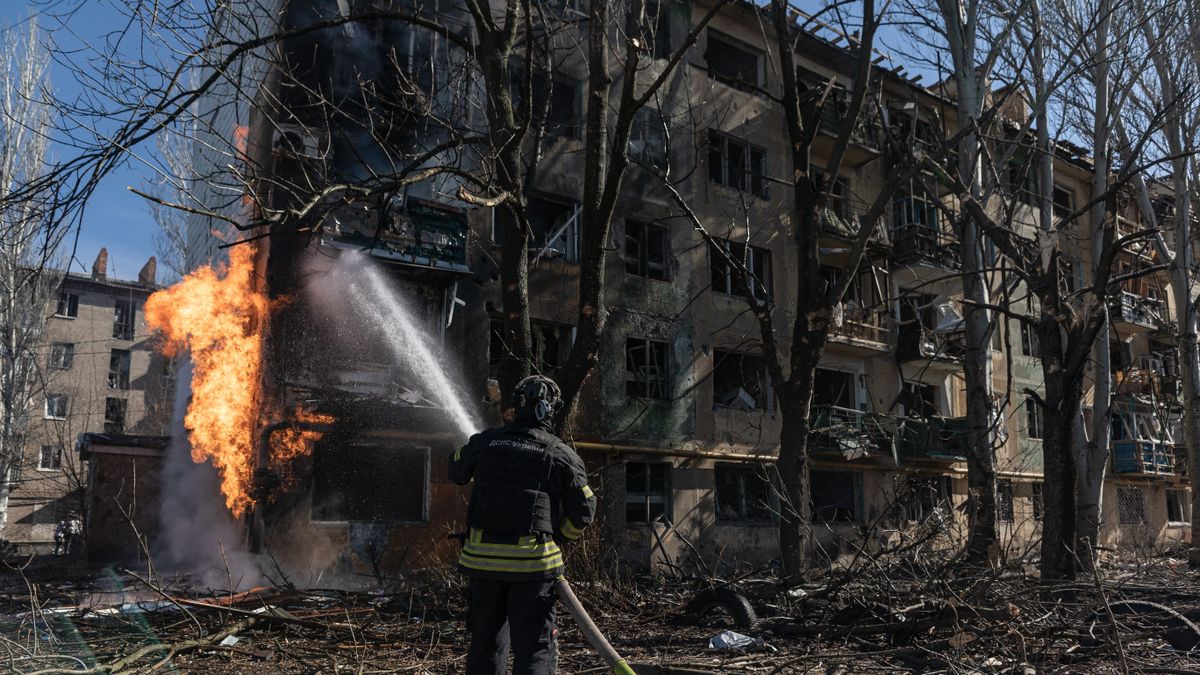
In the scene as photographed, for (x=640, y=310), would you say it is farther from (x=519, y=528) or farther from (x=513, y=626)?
(x=513, y=626)

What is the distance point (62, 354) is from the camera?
38.0 metres

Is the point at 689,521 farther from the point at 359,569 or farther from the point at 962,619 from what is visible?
the point at 962,619

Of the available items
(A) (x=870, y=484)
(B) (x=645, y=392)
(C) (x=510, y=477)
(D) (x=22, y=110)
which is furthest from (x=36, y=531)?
(C) (x=510, y=477)

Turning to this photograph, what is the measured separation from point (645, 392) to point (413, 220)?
721cm

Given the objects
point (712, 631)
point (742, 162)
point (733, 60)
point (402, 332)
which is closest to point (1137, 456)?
point (742, 162)

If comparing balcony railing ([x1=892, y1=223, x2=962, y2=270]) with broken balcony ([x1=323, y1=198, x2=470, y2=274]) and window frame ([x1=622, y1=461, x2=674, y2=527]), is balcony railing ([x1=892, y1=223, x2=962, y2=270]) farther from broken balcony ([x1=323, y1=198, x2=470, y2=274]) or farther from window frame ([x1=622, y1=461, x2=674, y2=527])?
broken balcony ([x1=323, y1=198, x2=470, y2=274])

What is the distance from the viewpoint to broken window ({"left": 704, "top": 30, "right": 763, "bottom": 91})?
24.3 metres

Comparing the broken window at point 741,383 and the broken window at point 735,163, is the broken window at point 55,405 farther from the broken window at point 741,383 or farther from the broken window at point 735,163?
the broken window at point 735,163

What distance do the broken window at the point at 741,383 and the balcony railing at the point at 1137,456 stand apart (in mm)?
18017

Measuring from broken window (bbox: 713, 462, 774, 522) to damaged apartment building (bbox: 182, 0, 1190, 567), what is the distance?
0.06m

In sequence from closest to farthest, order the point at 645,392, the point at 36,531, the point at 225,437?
1. the point at 225,437
2. the point at 645,392
3. the point at 36,531

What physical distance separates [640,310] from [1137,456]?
22786mm

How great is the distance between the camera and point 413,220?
16469 millimetres

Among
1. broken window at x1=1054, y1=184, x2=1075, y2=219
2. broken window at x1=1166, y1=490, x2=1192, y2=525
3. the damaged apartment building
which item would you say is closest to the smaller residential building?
the damaged apartment building
